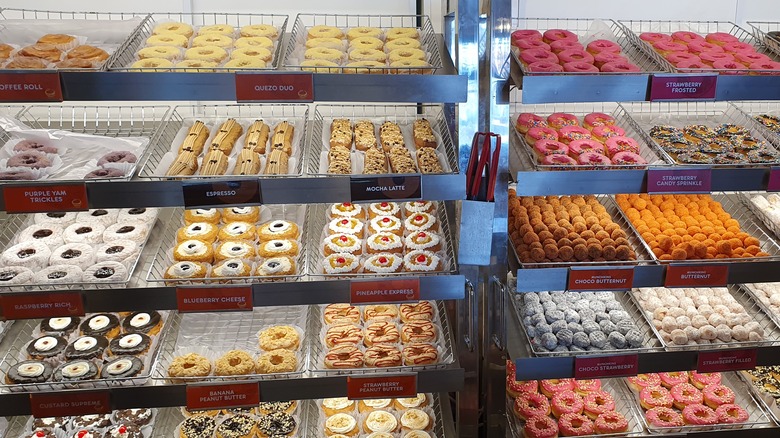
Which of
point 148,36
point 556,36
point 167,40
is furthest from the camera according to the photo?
point 556,36

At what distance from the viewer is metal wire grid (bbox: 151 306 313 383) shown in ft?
9.29

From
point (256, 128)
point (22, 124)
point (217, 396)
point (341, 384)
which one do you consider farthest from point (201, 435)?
point (22, 124)

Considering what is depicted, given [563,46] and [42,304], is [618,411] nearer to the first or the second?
[563,46]

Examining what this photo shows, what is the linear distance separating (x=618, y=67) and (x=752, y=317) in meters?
1.53

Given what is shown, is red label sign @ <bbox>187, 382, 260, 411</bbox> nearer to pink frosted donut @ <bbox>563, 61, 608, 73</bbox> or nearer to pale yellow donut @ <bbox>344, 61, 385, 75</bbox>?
pale yellow donut @ <bbox>344, 61, 385, 75</bbox>

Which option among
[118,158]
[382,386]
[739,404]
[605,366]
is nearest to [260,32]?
[118,158]

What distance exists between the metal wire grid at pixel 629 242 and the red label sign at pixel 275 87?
1.06m

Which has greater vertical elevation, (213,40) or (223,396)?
(213,40)

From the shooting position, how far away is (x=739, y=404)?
10.7 ft

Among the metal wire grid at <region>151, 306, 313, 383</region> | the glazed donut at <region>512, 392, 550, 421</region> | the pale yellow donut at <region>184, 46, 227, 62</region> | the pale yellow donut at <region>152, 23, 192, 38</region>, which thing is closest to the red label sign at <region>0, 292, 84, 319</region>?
the metal wire grid at <region>151, 306, 313, 383</region>

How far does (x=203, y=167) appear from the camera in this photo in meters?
2.71

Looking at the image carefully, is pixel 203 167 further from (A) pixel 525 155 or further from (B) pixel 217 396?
(A) pixel 525 155

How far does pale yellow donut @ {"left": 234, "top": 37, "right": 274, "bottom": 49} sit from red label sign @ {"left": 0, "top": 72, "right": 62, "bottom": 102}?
29.7 inches

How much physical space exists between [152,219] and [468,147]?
151cm
